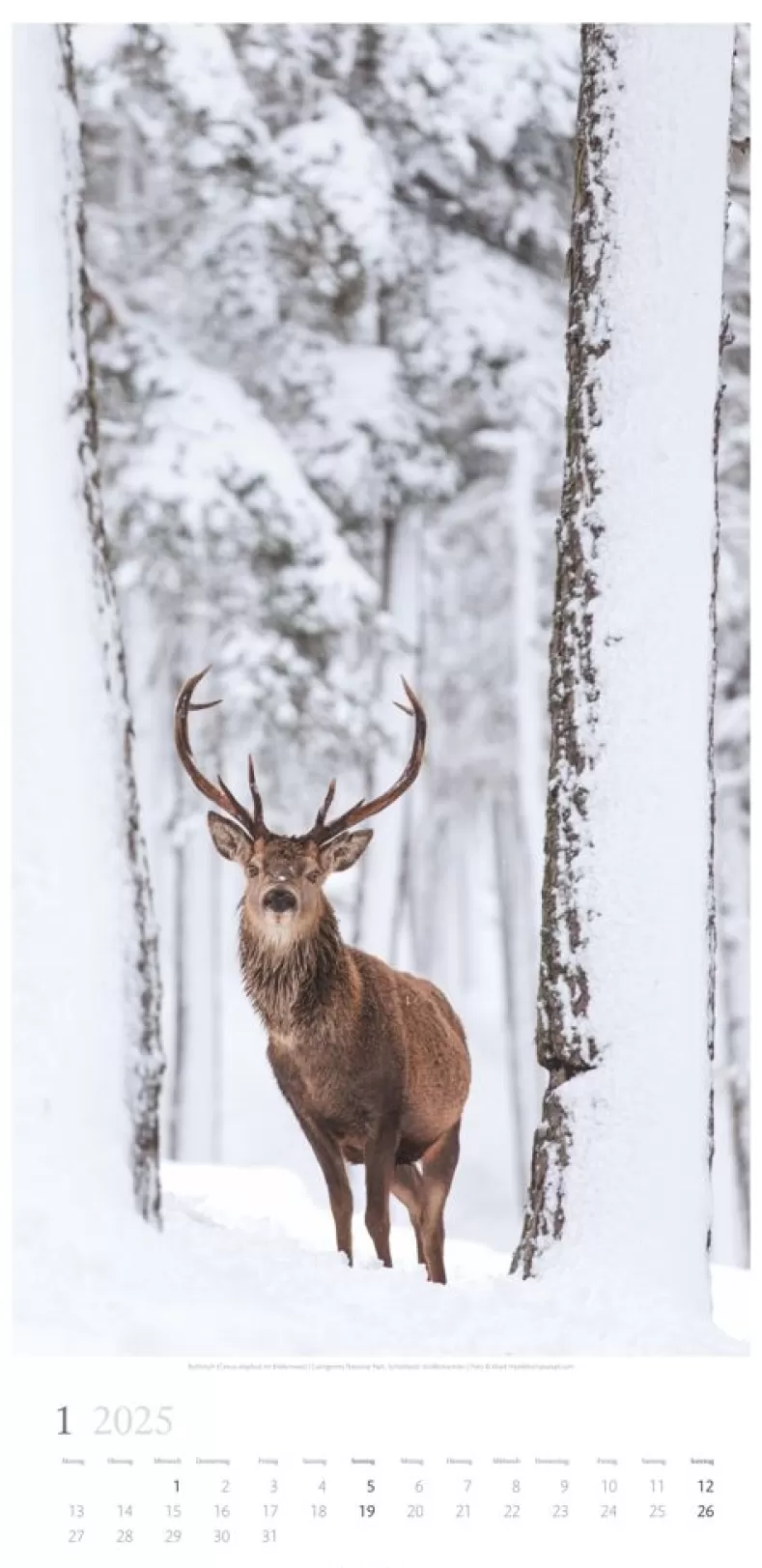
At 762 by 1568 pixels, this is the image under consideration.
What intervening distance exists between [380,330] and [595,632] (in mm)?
5185

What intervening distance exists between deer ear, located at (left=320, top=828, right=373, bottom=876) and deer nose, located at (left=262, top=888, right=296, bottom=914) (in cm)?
11

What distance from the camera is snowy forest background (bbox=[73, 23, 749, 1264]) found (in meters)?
6.84

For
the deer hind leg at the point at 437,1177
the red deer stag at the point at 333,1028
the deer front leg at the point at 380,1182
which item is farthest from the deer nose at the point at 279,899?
the deer hind leg at the point at 437,1177

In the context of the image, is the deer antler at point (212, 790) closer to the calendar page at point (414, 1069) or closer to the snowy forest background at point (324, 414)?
the calendar page at point (414, 1069)

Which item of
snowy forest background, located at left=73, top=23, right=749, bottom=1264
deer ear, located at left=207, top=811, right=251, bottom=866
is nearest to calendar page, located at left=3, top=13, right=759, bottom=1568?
deer ear, located at left=207, top=811, right=251, bottom=866

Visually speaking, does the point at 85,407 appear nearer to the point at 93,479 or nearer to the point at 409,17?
the point at 93,479

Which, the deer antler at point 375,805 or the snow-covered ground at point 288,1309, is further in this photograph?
the deer antler at point 375,805

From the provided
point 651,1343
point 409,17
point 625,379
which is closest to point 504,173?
point 409,17

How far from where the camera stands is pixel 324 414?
838 cm

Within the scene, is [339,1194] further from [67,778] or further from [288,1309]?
[67,778]

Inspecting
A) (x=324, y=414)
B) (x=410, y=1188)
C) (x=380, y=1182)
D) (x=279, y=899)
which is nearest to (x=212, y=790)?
(x=279, y=899)

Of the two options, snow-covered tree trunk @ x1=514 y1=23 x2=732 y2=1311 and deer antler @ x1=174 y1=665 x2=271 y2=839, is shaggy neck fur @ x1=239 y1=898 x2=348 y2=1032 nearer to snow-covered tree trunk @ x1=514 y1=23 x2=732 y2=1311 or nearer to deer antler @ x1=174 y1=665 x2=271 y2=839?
deer antler @ x1=174 y1=665 x2=271 y2=839

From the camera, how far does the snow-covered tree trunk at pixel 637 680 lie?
3471 millimetres

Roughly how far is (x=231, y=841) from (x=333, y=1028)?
1.64 ft
